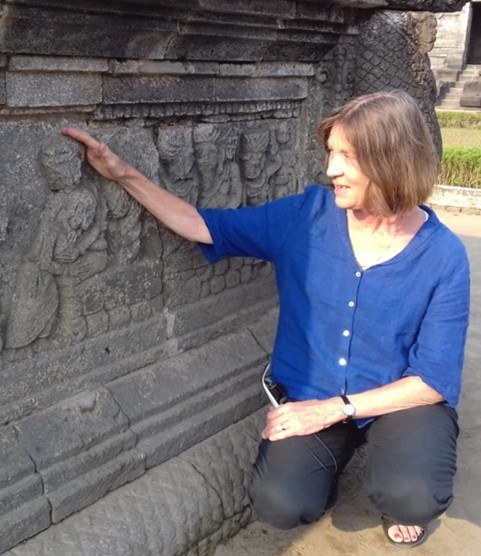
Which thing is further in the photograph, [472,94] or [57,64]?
[472,94]

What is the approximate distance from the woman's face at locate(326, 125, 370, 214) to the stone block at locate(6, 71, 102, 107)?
65 cm

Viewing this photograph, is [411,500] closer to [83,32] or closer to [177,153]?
[177,153]

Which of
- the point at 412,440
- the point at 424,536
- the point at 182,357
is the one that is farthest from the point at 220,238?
the point at 424,536

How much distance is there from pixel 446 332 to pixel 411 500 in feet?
1.56

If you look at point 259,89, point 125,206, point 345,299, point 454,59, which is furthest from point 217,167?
point 454,59

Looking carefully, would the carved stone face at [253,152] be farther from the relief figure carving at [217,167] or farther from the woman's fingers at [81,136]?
the woman's fingers at [81,136]

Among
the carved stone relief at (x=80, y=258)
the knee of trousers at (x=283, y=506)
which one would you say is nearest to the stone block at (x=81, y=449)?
the carved stone relief at (x=80, y=258)

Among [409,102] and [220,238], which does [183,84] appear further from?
[409,102]

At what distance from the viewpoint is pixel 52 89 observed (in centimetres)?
191

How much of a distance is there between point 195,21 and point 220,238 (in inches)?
25.5

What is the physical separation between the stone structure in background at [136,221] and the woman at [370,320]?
0.13 m

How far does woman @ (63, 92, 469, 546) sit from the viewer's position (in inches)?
80.5

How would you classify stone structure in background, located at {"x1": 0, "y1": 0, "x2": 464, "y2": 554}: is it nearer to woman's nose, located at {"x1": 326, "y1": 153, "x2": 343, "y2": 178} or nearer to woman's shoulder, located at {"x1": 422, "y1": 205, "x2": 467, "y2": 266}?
woman's nose, located at {"x1": 326, "y1": 153, "x2": 343, "y2": 178}

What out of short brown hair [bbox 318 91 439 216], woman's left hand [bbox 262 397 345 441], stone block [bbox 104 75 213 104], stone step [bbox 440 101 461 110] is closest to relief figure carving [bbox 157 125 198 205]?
stone block [bbox 104 75 213 104]
